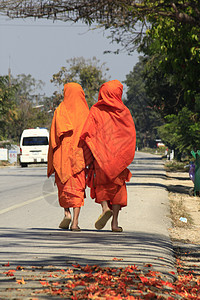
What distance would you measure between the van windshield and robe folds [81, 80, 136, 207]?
88.6 ft

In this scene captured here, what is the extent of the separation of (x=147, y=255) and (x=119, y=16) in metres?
5.35

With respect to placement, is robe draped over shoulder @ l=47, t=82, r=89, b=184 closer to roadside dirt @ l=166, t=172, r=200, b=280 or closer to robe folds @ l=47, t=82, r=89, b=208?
robe folds @ l=47, t=82, r=89, b=208

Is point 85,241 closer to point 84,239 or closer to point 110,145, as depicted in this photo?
point 84,239

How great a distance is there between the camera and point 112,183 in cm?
827

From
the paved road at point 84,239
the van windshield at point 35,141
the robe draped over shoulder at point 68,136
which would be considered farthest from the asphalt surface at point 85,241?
the van windshield at point 35,141

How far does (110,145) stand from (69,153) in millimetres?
594

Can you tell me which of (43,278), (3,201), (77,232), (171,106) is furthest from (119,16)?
(171,106)

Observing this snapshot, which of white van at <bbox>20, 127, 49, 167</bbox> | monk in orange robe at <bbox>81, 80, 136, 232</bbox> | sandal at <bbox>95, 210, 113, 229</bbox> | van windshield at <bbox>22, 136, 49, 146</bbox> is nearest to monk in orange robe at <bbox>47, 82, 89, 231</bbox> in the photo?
monk in orange robe at <bbox>81, 80, 136, 232</bbox>

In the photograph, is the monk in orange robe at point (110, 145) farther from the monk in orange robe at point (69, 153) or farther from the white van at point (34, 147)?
the white van at point (34, 147)

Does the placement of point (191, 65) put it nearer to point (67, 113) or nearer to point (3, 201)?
point (3, 201)

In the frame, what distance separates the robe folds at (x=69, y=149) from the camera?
8273 mm

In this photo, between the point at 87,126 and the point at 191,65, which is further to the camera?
the point at 191,65

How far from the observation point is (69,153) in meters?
8.37

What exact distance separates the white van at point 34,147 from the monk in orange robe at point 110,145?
26.4 metres
